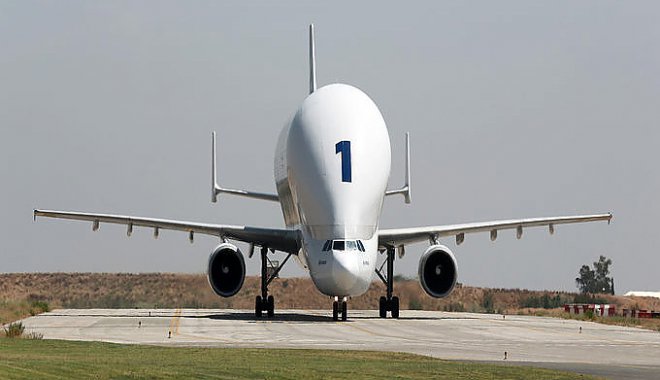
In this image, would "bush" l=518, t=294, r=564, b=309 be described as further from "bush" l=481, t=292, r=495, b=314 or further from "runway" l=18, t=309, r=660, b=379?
"runway" l=18, t=309, r=660, b=379

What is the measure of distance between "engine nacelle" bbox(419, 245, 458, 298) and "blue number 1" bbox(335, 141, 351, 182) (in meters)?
5.79

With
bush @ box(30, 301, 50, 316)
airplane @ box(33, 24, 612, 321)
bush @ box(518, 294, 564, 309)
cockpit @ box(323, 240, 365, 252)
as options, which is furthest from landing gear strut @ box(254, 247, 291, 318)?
bush @ box(518, 294, 564, 309)

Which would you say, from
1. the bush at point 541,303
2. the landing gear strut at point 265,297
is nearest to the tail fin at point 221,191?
the landing gear strut at point 265,297

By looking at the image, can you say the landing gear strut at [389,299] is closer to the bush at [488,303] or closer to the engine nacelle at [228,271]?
the engine nacelle at [228,271]

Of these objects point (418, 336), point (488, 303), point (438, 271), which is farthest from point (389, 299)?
point (488, 303)

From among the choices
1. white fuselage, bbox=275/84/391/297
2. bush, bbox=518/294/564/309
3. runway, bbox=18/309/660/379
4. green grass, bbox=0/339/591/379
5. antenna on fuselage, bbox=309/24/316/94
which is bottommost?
green grass, bbox=0/339/591/379

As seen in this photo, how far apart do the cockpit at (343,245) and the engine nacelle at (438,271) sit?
5221 millimetres

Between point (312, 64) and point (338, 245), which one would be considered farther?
point (312, 64)

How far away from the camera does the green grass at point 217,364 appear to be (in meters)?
21.0

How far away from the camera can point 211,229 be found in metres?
48.2

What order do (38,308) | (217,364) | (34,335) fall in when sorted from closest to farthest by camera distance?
(217,364) < (34,335) < (38,308)

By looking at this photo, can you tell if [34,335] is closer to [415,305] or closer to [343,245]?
[343,245]

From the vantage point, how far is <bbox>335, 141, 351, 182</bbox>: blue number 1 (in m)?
41.8

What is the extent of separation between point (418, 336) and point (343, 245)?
5597 millimetres
